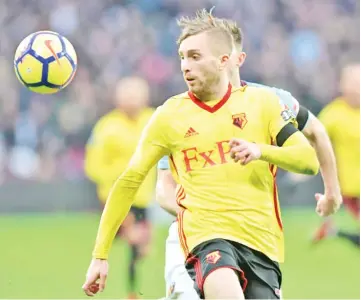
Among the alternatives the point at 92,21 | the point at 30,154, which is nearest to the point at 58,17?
the point at 92,21

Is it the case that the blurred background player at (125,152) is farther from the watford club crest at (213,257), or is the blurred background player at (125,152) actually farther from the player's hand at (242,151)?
the player's hand at (242,151)

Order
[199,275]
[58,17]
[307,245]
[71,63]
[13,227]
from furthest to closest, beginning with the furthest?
[58,17], [13,227], [307,245], [71,63], [199,275]

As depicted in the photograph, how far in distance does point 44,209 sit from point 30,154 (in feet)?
3.53

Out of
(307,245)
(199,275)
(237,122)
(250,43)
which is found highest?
(250,43)

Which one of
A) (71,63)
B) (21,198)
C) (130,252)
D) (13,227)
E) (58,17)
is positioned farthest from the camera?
(58,17)

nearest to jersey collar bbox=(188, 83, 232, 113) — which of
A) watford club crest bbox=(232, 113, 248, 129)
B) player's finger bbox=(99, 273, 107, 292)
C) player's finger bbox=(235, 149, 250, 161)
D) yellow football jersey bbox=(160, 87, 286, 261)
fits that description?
yellow football jersey bbox=(160, 87, 286, 261)

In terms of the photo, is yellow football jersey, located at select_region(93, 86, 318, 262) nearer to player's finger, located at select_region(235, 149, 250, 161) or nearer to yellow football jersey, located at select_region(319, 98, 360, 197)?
player's finger, located at select_region(235, 149, 250, 161)

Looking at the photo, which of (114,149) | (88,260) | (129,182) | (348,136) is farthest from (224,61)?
(88,260)

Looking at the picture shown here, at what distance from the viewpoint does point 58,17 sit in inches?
690

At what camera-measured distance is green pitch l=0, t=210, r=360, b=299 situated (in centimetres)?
900

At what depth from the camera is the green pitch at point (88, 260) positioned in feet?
29.5

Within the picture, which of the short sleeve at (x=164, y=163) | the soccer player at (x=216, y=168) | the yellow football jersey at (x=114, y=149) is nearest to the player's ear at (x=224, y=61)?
the soccer player at (x=216, y=168)

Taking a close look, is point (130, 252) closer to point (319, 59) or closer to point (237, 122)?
point (237, 122)

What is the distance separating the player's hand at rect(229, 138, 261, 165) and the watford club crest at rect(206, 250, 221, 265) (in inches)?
20.4
